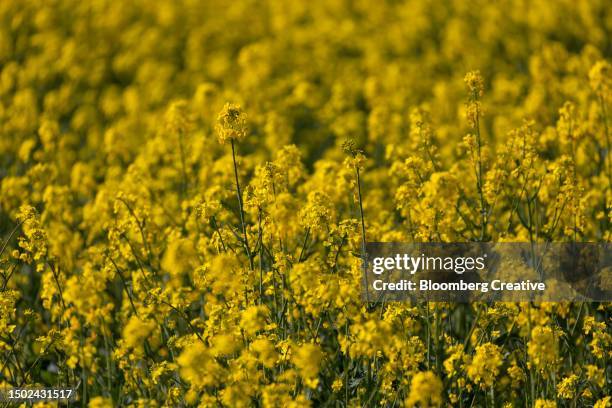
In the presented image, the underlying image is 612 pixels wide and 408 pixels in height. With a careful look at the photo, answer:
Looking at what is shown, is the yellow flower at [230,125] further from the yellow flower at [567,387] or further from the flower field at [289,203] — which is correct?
the yellow flower at [567,387]

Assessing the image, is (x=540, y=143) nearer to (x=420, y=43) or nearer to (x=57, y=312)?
(x=57, y=312)

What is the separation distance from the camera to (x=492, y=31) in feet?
43.0

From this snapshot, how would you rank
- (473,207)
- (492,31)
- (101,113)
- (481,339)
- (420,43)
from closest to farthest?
(481,339) → (473,207) → (101,113) → (492,31) → (420,43)

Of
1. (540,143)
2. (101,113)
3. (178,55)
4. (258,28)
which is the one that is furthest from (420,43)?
(540,143)

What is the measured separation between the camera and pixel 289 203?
503 centimetres

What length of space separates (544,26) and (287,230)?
30.1ft

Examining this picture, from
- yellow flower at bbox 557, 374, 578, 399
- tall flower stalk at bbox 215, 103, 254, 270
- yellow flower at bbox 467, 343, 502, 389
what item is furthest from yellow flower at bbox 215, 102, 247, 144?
yellow flower at bbox 557, 374, 578, 399

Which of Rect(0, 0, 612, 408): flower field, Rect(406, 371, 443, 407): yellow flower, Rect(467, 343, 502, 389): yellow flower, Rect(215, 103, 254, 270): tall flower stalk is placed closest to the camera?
Rect(406, 371, 443, 407): yellow flower

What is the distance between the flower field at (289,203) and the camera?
4707 mm

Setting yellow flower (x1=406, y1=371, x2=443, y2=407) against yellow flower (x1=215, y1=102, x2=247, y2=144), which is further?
yellow flower (x1=215, y1=102, x2=247, y2=144)

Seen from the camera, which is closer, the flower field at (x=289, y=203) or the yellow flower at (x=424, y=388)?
the yellow flower at (x=424, y=388)

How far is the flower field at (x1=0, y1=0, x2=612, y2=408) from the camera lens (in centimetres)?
471

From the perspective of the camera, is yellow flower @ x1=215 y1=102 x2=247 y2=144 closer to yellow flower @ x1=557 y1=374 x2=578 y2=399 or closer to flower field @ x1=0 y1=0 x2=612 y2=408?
flower field @ x1=0 y1=0 x2=612 y2=408

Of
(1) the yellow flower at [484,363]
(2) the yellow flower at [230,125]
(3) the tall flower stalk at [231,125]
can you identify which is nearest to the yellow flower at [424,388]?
(1) the yellow flower at [484,363]
